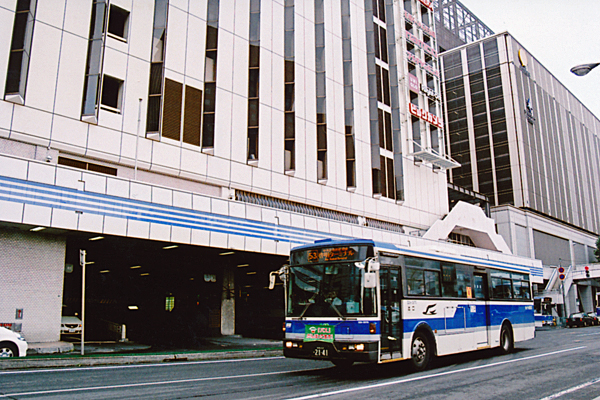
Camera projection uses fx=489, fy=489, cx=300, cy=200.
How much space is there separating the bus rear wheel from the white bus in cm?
247

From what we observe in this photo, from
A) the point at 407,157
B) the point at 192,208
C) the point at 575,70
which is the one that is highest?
the point at 407,157

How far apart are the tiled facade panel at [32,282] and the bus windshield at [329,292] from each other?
11005mm

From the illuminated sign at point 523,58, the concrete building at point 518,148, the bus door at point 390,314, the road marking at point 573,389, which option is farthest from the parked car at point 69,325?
the illuminated sign at point 523,58

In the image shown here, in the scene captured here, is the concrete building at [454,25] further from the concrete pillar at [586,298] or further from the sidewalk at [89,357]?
the sidewalk at [89,357]

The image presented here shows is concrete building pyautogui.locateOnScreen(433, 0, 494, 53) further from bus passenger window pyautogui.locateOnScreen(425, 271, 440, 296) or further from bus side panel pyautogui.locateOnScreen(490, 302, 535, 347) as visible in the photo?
bus passenger window pyautogui.locateOnScreen(425, 271, 440, 296)

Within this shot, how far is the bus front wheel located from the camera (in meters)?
12.2

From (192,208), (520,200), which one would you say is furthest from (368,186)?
(520,200)

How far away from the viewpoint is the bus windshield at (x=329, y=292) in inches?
431

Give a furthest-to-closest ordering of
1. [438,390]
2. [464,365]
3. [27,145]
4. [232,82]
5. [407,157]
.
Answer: [407,157], [232,82], [27,145], [464,365], [438,390]

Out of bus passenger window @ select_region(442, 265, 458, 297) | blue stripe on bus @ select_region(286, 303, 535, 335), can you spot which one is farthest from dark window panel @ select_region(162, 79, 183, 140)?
bus passenger window @ select_region(442, 265, 458, 297)

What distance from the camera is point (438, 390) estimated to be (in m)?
9.21

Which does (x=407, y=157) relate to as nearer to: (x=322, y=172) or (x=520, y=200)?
(x=322, y=172)

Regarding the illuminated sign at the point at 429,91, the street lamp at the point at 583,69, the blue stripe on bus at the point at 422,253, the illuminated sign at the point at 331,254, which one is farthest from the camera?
the illuminated sign at the point at 429,91

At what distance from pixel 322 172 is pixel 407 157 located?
10995 millimetres
